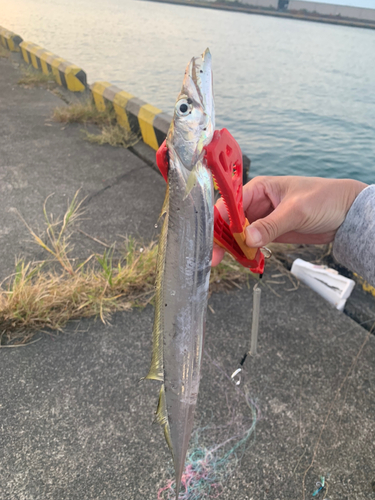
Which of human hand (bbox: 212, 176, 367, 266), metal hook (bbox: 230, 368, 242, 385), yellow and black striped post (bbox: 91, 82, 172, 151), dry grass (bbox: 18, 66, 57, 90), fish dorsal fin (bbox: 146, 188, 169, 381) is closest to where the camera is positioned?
fish dorsal fin (bbox: 146, 188, 169, 381)

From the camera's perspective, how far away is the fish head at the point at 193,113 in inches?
47.6

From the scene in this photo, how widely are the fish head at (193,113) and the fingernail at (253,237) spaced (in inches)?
20.7

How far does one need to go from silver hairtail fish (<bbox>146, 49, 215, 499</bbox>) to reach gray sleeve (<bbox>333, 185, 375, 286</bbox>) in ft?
3.76

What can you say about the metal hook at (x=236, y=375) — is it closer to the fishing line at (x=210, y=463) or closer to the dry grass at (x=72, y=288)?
the fishing line at (x=210, y=463)

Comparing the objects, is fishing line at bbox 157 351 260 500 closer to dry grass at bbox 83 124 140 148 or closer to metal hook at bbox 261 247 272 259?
metal hook at bbox 261 247 272 259

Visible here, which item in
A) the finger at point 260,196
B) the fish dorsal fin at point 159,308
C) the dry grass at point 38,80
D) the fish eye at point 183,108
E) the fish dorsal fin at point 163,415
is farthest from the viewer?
the dry grass at point 38,80

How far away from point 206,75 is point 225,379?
2099mm

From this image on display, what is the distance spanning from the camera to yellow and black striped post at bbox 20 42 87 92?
364 inches

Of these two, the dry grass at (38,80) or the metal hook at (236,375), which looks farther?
the dry grass at (38,80)

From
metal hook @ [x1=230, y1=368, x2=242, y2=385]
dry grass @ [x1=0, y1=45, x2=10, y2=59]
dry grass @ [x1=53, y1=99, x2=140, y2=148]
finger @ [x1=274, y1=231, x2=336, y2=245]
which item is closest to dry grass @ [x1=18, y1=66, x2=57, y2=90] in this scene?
dry grass @ [x1=53, y1=99, x2=140, y2=148]

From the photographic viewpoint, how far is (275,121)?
13.8 metres

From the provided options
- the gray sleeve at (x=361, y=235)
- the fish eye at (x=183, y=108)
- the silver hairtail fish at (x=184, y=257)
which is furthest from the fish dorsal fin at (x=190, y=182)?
the gray sleeve at (x=361, y=235)

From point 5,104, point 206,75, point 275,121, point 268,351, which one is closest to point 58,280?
point 268,351

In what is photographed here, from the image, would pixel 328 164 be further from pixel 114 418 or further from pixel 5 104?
pixel 114 418
